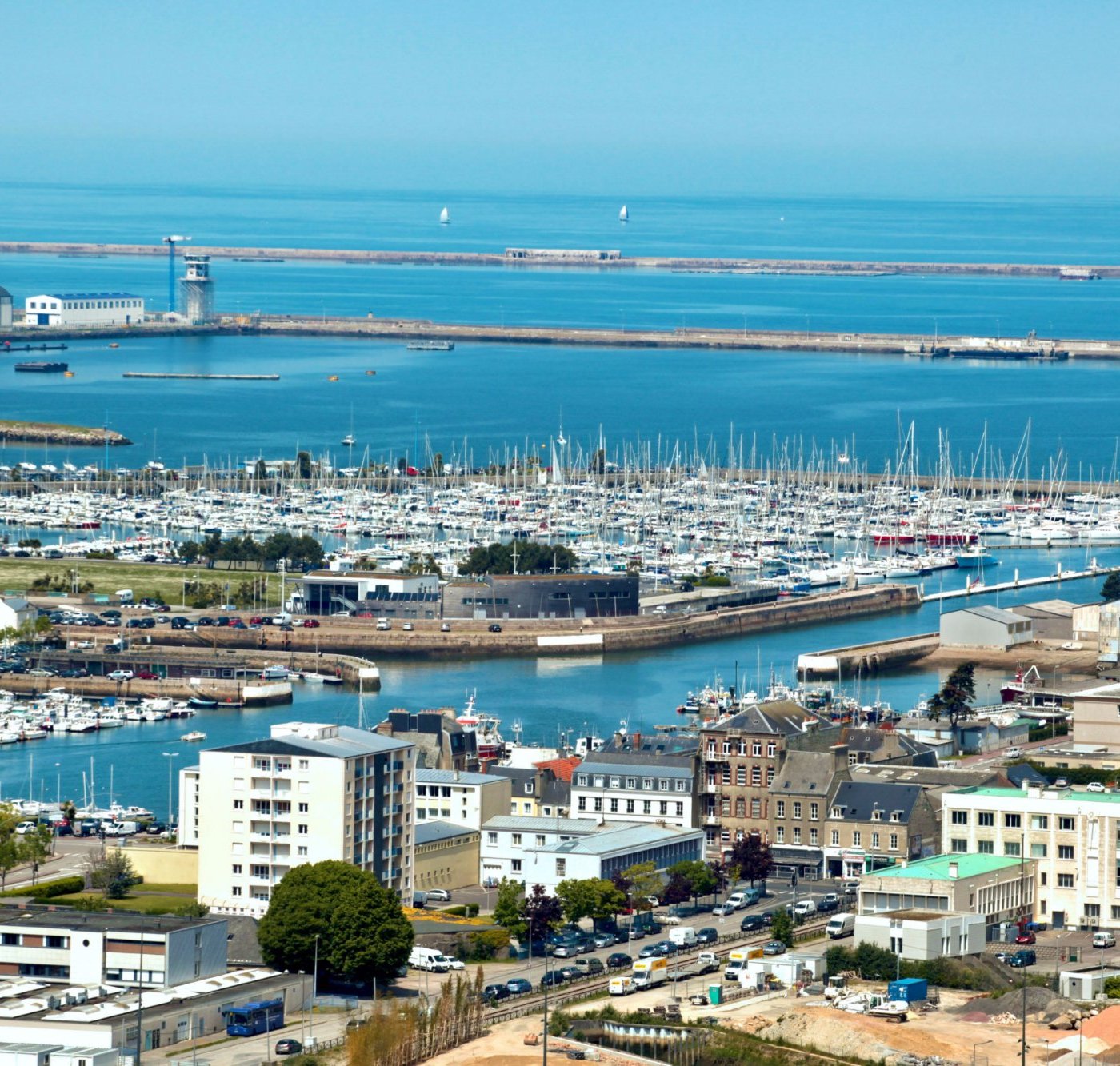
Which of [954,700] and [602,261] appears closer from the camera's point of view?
[954,700]

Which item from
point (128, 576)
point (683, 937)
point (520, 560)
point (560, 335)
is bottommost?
point (683, 937)

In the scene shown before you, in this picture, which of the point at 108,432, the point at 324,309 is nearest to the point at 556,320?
the point at 324,309

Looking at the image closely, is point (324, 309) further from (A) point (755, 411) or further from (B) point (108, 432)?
(B) point (108, 432)

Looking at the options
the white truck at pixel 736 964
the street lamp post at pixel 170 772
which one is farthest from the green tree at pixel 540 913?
the street lamp post at pixel 170 772

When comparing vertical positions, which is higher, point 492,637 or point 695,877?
point 492,637

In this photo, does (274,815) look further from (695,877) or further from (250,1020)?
(695,877)

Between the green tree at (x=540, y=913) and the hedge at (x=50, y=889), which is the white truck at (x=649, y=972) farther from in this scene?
the hedge at (x=50, y=889)

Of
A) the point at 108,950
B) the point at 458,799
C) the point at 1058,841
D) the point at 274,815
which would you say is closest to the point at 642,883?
the point at 458,799
